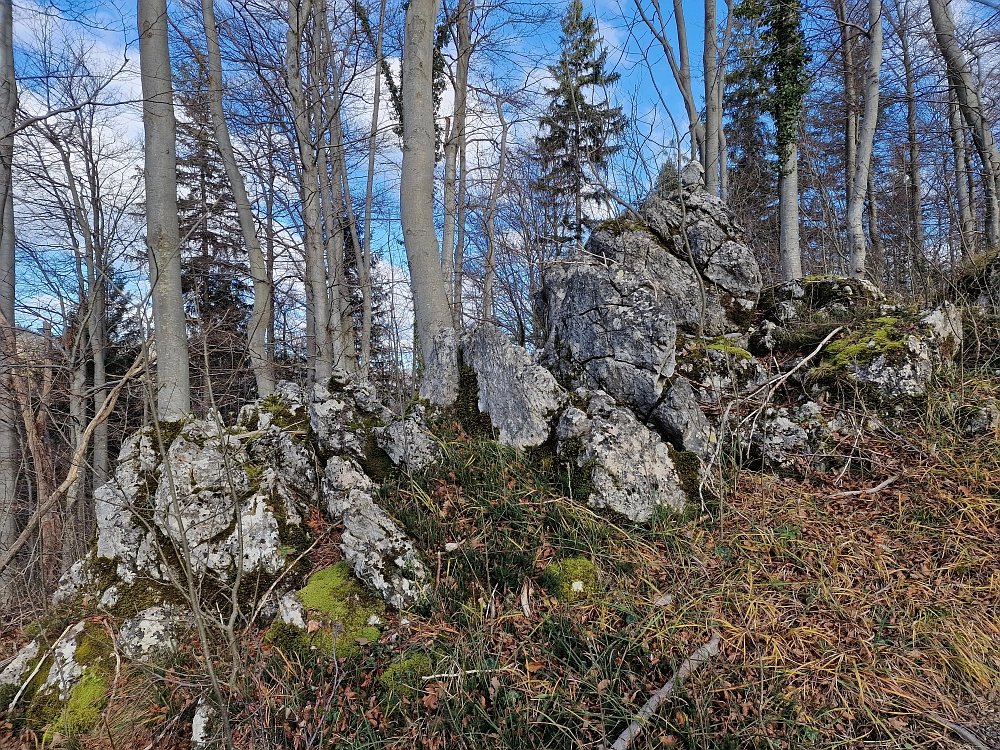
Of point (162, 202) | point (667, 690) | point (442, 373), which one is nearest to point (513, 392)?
point (442, 373)

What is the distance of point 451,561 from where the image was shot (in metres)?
2.79

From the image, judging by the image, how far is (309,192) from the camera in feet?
24.2

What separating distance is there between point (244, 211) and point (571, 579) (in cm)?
779

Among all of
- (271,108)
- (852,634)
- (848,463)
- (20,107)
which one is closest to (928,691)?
(852,634)

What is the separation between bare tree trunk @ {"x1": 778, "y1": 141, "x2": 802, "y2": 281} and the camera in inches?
311

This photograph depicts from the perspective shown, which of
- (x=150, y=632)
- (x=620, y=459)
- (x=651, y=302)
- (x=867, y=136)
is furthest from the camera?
(x=867, y=136)

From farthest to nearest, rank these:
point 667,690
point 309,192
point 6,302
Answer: point 309,192
point 6,302
point 667,690

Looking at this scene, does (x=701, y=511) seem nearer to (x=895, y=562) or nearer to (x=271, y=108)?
(x=895, y=562)

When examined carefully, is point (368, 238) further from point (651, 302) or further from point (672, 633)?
point (672, 633)

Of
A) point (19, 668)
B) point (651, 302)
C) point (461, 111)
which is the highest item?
point (461, 111)

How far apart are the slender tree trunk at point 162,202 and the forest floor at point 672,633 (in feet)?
9.33

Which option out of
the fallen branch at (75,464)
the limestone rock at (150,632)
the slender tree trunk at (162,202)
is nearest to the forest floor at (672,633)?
the limestone rock at (150,632)

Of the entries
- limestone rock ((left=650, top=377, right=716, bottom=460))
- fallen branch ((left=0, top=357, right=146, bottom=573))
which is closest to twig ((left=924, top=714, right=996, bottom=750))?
limestone rock ((left=650, top=377, right=716, bottom=460))

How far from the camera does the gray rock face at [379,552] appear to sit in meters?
2.65
